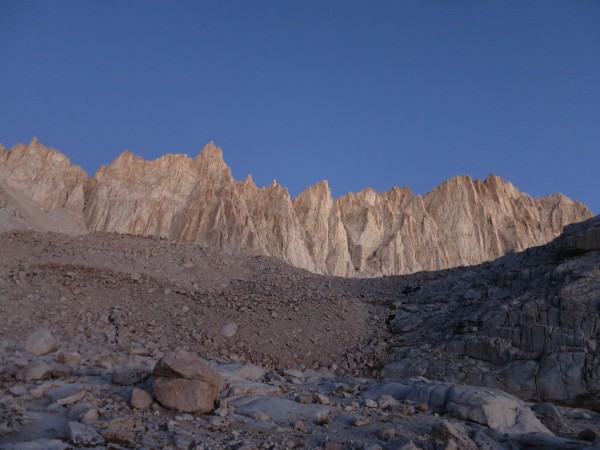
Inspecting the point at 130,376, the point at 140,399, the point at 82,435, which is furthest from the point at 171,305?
the point at 82,435

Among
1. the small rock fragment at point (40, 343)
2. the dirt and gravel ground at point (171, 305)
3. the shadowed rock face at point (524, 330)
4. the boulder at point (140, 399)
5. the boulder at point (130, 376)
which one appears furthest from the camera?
the dirt and gravel ground at point (171, 305)

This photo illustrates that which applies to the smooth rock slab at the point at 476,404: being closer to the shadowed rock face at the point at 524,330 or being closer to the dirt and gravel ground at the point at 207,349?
the dirt and gravel ground at the point at 207,349

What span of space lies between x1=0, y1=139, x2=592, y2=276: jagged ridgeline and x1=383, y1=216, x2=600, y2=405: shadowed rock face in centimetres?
4080

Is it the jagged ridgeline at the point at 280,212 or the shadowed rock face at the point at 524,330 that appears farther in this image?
the jagged ridgeline at the point at 280,212

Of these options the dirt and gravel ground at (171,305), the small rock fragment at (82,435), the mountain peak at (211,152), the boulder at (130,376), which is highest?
the mountain peak at (211,152)

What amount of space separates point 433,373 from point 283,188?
193ft

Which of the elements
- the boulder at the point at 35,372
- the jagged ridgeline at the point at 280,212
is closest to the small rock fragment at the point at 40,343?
the boulder at the point at 35,372

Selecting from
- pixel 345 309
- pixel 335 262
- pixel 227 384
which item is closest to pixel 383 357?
pixel 345 309

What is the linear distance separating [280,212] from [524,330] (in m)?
54.6

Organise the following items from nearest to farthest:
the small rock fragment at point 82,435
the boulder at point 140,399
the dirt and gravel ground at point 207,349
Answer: the small rock fragment at point 82,435, the dirt and gravel ground at point 207,349, the boulder at point 140,399

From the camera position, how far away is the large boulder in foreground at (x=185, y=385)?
6918mm

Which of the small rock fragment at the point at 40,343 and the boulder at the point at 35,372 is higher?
the small rock fragment at the point at 40,343

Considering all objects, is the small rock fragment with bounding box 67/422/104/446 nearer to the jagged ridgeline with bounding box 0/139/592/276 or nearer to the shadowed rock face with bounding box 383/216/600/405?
the shadowed rock face with bounding box 383/216/600/405

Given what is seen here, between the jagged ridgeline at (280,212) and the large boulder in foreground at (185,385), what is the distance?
137 feet
